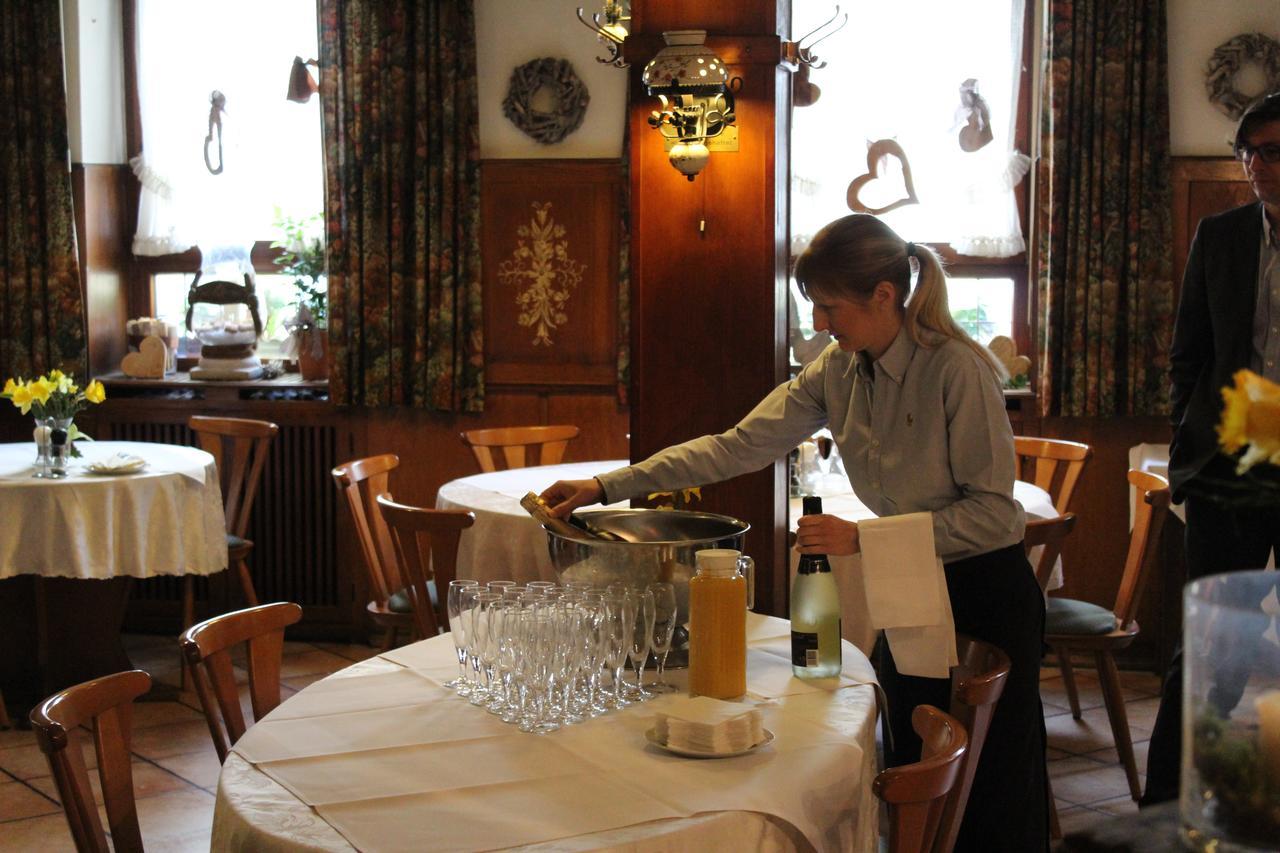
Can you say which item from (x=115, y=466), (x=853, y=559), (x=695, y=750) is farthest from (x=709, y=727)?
(x=115, y=466)

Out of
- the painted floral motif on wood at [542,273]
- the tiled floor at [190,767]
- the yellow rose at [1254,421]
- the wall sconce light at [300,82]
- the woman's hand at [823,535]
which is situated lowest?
the tiled floor at [190,767]

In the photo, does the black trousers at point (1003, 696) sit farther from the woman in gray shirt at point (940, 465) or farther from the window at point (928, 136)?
the window at point (928, 136)

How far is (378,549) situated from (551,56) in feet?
7.41

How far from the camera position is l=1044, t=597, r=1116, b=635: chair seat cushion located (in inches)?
155

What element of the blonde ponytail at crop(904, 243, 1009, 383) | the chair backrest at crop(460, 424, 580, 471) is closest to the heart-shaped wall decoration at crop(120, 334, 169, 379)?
the chair backrest at crop(460, 424, 580, 471)

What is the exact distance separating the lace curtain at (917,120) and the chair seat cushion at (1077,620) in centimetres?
193

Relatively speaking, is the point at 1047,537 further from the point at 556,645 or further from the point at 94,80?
the point at 94,80

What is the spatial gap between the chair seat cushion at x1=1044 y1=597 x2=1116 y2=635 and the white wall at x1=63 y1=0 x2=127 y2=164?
434 centimetres

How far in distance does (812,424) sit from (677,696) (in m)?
0.77

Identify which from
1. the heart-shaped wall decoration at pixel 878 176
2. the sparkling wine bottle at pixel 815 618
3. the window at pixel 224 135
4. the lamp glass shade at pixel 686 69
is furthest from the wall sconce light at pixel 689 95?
the window at pixel 224 135

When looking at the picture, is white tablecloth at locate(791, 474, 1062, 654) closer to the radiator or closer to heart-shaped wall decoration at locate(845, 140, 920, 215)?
heart-shaped wall decoration at locate(845, 140, 920, 215)

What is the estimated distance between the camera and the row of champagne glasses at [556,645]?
1919 millimetres

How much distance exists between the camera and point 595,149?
5.49m

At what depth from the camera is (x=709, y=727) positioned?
173 cm
